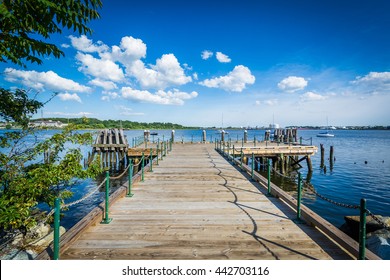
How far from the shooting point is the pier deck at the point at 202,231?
3924 millimetres

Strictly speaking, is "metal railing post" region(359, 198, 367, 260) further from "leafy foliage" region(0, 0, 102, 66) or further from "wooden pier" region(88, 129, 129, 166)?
"wooden pier" region(88, 129, 129, 166)

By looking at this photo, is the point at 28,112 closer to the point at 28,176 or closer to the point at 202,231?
the point at 28,176

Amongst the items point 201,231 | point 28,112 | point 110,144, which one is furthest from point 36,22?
point 110,144

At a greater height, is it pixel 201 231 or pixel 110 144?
pixel 110 144

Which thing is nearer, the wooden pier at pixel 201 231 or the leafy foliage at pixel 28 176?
the wooden pier at pixel 201 231

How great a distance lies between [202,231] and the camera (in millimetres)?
4727

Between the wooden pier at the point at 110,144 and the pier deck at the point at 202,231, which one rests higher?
the wooden pier at the point at 110,144

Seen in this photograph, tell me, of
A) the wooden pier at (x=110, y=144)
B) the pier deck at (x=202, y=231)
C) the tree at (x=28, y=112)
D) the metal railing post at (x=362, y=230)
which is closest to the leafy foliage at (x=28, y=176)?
the tree at (x=28, y=112)

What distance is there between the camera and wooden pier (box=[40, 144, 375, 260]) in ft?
12.9

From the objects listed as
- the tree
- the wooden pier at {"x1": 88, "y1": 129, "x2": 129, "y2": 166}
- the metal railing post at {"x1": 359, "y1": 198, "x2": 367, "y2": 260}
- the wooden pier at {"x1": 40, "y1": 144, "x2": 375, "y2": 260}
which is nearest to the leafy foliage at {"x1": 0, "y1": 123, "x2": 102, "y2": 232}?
the tree

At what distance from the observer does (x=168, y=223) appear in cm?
513

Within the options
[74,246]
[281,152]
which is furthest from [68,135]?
[281,152]

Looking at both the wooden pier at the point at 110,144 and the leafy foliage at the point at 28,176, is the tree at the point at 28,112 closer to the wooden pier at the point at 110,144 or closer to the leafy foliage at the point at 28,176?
the leafy foliage at the point at 28,176

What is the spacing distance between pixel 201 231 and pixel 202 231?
0.9 inches
